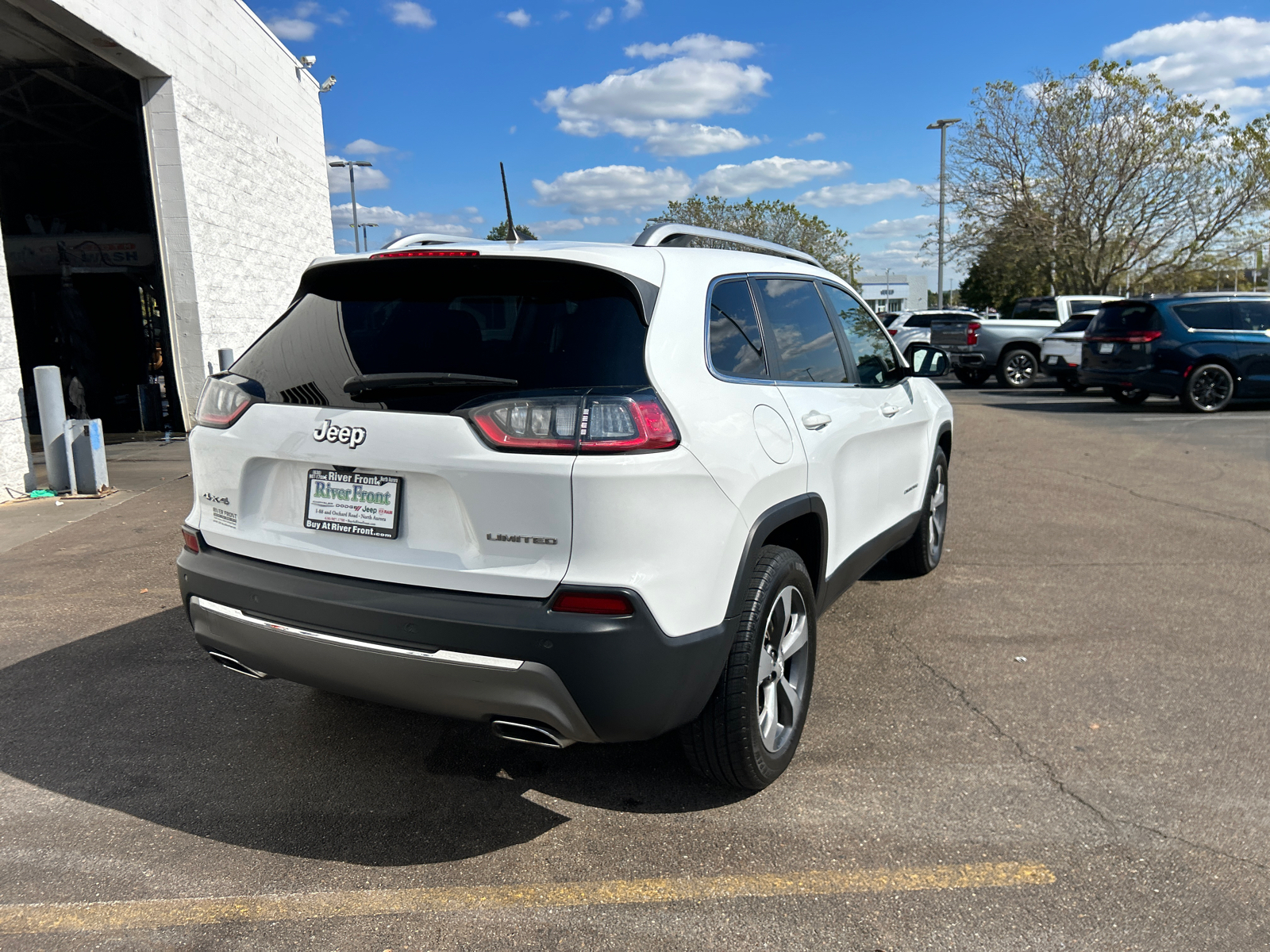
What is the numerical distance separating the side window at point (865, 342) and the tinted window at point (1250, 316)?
1244cm

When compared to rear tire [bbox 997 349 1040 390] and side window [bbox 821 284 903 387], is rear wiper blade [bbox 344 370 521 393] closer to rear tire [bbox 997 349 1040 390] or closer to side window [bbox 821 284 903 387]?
side window [bbox 821 284 903 387]

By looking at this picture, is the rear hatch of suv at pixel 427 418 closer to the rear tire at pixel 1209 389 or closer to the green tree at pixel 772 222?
the rear tire at pixel 1209 389

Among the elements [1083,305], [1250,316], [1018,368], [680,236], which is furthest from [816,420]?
[1083,305]

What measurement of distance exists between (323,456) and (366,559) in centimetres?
33

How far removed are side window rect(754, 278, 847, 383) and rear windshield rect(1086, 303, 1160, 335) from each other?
12.6 m

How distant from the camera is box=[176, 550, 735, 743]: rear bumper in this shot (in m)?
2.46

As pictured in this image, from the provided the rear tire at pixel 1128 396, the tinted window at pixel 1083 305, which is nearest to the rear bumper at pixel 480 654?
the rear tire at pixel 1128 396

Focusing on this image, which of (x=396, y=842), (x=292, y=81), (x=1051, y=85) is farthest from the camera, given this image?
(x=1051, y=85)

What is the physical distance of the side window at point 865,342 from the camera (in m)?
4.31

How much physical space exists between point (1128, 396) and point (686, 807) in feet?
52.5

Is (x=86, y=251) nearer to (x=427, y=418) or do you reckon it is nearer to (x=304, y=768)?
(x=304, y=768)

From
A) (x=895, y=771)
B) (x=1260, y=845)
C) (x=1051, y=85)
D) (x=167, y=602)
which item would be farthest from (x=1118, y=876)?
(x=1051, y=85)

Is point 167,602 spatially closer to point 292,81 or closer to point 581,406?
point 581,406

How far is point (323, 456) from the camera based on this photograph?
8.93 feet
